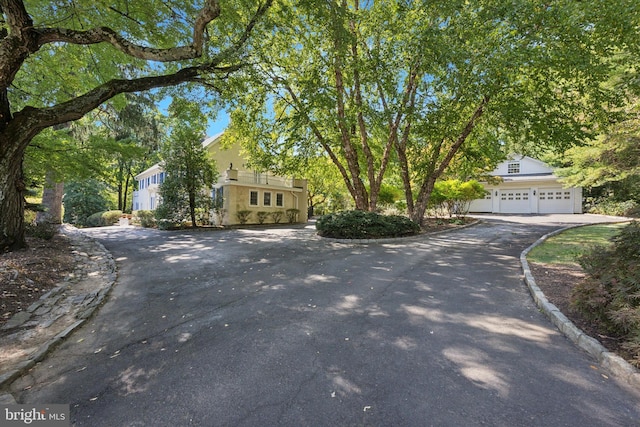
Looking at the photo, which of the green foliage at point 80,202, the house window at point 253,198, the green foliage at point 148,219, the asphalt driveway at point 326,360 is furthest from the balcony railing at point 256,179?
the green foliage at point 80,202

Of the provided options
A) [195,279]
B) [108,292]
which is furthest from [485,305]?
[108,292]

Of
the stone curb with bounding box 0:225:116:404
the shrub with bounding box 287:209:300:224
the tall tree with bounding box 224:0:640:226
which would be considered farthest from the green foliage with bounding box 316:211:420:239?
the shrub with bounding box 287:209:300:224

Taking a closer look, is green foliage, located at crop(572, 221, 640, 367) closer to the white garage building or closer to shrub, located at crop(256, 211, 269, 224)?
shrub, located at crop(256, 211, 269, 224)

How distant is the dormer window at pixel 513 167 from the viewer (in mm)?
27234

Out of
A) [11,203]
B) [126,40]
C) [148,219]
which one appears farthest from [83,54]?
[148,219]

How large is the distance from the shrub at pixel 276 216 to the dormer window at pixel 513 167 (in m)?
23.0

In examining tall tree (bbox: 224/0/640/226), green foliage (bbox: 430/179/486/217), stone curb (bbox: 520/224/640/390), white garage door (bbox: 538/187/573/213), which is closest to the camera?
stone curb (bbox: 520/224/640/390)

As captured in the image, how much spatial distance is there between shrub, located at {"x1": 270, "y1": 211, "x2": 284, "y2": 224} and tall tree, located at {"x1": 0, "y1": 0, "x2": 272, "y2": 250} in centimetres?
1172

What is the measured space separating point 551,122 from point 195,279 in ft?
40.1

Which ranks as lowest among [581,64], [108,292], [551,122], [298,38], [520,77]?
[108,292]

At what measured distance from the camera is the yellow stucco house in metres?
18.3

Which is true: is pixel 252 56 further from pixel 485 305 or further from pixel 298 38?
pixel 485 305

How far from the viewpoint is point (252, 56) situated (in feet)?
33.2

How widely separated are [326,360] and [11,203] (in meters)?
8.29
